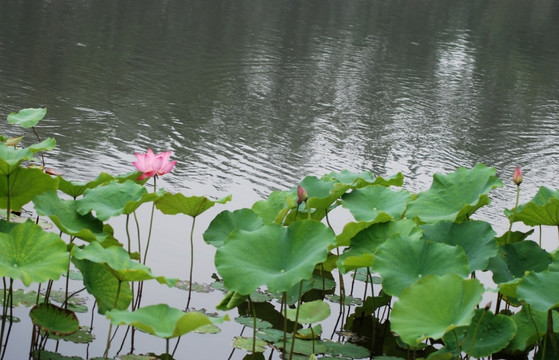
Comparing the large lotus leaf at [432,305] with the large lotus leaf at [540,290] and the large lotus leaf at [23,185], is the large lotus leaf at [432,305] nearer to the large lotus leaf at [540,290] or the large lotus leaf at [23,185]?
the large lotus leaf at [540,290]

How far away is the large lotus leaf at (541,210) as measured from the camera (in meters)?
2.02

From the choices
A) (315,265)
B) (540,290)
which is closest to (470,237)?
(540,290)

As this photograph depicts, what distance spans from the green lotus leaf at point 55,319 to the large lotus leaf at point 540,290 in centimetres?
98

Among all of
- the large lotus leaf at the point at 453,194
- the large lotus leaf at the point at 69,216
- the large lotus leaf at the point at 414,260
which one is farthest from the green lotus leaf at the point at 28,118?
the large lotus leaf at the point at 414,260

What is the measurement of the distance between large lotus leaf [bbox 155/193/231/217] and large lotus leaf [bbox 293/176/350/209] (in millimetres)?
239

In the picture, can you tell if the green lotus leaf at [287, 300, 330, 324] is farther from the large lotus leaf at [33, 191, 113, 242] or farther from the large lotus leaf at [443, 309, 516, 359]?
the large lotus leaf at [33, 191, 113, 242]

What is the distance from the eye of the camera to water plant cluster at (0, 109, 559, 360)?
5.24ft

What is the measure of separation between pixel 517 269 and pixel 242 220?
0.71 meters

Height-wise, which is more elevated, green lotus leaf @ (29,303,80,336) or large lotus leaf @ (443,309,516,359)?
large lotus leaf @ (443,309,516,359)

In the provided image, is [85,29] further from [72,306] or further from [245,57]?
[72,306]

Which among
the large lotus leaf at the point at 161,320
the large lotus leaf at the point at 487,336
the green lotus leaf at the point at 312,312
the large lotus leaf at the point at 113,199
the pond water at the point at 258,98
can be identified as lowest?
the pond water at the point at 258,98

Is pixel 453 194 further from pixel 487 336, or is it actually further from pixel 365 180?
pixel 487 336


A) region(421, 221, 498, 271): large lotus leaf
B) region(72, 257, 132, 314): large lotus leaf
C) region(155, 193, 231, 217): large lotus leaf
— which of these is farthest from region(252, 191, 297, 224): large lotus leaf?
region(72, 257, 132, 314): large lotus leaf

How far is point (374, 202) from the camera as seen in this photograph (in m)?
2.23
